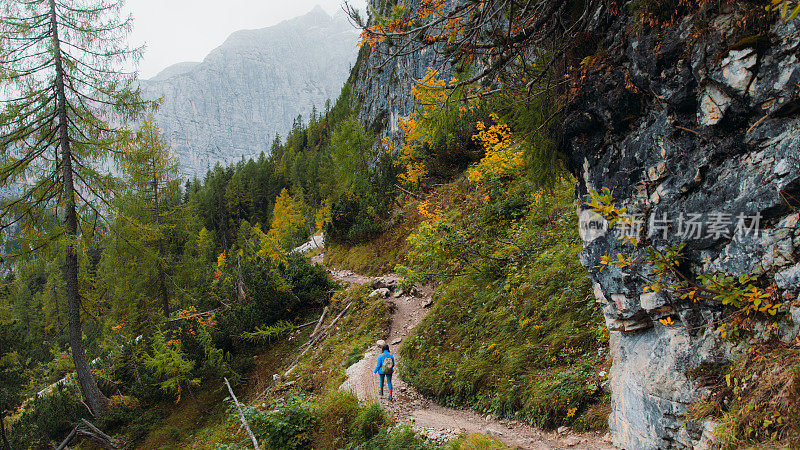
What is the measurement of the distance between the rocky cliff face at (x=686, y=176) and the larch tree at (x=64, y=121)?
43.5ft

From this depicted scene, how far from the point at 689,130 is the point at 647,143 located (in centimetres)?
37

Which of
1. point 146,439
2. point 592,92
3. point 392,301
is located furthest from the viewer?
point 392,301

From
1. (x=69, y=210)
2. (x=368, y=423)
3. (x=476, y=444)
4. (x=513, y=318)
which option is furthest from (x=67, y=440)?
(x=513, y=318)

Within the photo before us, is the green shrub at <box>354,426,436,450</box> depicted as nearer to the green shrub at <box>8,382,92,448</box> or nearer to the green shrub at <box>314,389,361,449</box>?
the green shrub at <box>314,389,361,449</box>

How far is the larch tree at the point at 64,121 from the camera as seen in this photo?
1038cm

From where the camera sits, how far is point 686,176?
3207 mm

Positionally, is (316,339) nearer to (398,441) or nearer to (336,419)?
(336,419)

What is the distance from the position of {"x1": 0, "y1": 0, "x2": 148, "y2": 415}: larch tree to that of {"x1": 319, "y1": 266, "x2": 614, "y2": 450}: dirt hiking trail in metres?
9.13

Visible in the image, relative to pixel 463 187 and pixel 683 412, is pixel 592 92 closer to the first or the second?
pixel 683 412

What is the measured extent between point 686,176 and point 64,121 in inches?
590

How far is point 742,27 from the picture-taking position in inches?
107

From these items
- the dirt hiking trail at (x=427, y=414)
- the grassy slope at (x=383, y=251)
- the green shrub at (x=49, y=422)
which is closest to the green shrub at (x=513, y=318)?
the dirt hiking trail at (x=427, y=414)

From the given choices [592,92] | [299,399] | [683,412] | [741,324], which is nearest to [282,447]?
[299,399]

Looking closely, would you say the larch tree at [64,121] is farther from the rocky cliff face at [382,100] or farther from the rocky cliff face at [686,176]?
the rocky cliff face at [382,100]
